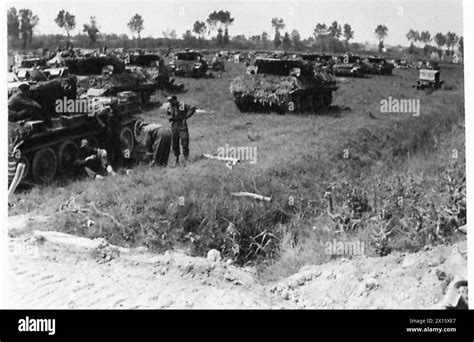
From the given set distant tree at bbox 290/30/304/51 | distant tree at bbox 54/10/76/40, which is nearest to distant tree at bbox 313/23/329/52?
distant tree at bbox 290/30/304/51

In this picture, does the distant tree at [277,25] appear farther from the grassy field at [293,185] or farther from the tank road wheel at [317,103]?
the tank road wheel at [317,103]

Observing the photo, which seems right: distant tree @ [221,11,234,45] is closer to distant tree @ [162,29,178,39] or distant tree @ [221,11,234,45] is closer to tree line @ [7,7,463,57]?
tree line @ [7,7,463,57]

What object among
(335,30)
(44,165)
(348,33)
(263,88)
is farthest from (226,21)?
(44,165)

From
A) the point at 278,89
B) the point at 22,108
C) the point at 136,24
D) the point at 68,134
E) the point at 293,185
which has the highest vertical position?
the point at 136,24

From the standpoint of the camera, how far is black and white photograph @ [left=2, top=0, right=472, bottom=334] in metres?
7.15

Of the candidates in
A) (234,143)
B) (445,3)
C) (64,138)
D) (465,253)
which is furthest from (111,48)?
(465,253)

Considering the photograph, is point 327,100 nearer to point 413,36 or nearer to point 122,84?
point 413,36

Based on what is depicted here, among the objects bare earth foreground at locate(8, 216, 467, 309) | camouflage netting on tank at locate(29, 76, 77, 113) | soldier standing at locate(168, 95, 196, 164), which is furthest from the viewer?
soldier standing at locate(168, 95, 196, 164)

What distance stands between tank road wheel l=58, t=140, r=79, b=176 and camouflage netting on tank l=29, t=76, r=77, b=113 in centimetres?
45

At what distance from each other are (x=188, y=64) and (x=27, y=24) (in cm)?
205

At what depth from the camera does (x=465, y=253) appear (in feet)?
23.9

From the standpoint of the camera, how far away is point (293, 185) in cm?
791

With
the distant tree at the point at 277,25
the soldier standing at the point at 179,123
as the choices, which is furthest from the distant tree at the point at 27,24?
the distant tree at the point at 277,25
